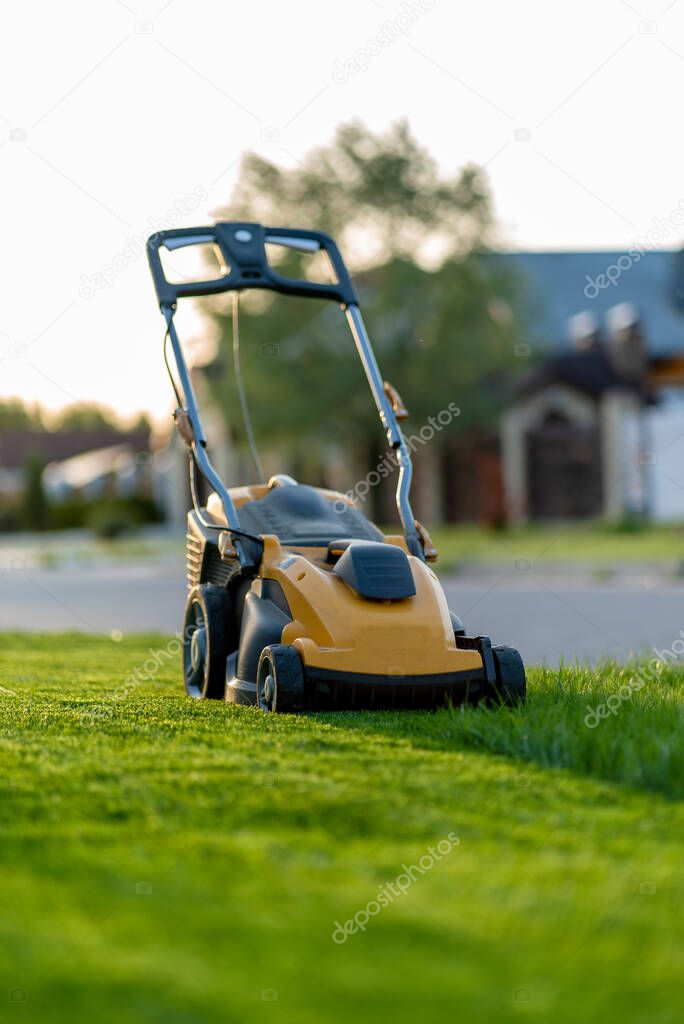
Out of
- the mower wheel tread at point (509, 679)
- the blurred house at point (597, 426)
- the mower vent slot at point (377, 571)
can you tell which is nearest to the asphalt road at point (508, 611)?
the mower wheel tread at point (509, 679)

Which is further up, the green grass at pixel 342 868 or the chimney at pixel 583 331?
the chimney at pixel 583 331

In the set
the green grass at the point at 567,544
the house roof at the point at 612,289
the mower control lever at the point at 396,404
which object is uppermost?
the house roof at the point at 612,289

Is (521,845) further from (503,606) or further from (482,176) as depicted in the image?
(482,176)

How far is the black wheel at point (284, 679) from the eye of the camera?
545cm

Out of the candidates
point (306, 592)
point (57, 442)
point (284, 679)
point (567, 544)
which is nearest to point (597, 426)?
point (567, 544)

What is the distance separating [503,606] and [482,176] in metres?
16.9

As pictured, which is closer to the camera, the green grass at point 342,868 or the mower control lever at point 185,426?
the green grass at point 342,868

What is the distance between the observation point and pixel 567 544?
2359 cm

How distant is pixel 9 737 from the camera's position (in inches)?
194

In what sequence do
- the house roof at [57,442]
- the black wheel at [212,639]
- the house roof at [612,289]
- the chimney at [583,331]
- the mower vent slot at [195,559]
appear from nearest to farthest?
the black wheel at [212,639] < the mower vent slot at [195,559] < the house roof at [612,289] < the chimney at [583,331] < the house roof at [57,442]

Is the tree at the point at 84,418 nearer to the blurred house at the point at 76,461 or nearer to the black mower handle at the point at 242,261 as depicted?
the blurred house at the point at 76,461

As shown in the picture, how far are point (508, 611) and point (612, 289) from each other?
92.4 ft

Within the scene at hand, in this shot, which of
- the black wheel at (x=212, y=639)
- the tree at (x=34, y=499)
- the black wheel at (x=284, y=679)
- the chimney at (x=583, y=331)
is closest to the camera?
the black wheel at (x=284, y=679)

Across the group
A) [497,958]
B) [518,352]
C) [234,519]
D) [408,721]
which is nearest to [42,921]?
[497,958]
